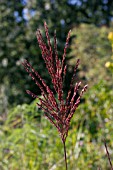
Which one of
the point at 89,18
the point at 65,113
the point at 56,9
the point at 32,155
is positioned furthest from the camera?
the point at 89,18

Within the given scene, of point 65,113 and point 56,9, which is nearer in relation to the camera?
point 65,113

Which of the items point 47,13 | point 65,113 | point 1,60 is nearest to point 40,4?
point 47,13

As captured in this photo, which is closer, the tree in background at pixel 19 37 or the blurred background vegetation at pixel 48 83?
the blurred background vegetation at pixel 48 83

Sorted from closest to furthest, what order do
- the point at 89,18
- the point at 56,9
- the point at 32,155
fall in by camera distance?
1. the point at 32,155
2. the point at 56,9
3. the point at 89,18

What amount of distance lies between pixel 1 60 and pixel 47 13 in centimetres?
261

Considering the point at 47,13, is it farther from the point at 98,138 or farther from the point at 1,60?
the point at 98,138

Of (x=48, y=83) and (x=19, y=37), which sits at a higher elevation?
(x=19, y=37)

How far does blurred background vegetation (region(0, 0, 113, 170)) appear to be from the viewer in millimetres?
2135

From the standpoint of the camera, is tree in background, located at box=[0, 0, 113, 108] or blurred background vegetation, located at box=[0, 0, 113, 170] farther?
tree in background, located at box=[0, 0, 113, 108]

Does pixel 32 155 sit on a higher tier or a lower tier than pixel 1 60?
lower

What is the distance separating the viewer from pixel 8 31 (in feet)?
41.1

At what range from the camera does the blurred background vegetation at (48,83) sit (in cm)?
213

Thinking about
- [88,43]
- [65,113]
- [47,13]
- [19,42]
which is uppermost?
[47,13]

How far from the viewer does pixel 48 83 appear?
37.4 feet
